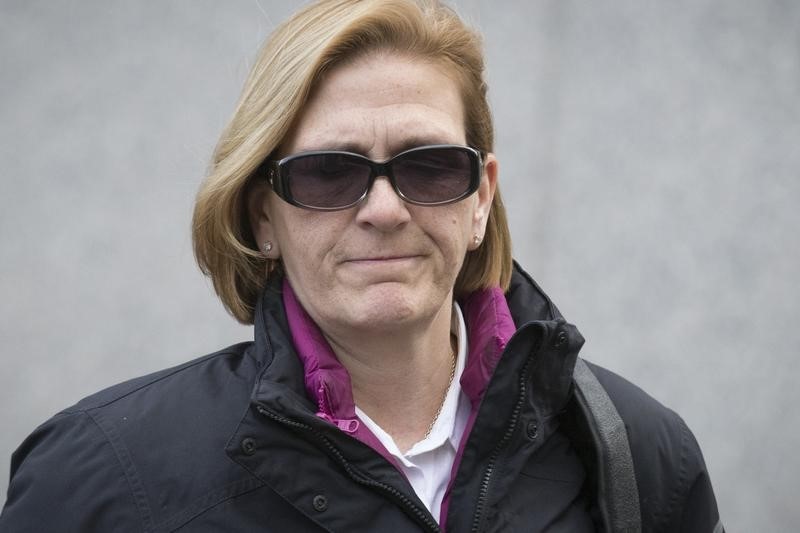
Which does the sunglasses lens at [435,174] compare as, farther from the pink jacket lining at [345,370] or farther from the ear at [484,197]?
the pink jacket lining at [345,370]

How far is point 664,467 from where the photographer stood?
1.82 m

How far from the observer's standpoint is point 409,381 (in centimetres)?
180

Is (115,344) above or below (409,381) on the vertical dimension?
below

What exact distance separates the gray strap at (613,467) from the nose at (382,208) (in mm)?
520

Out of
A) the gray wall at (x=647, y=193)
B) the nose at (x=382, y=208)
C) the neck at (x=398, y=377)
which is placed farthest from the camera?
the gray wall at (x=647, y=193)

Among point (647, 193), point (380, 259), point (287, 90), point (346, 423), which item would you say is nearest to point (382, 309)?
point (380, 259)

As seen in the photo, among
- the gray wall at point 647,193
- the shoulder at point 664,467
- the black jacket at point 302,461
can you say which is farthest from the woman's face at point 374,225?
the gray wall at point 647,193

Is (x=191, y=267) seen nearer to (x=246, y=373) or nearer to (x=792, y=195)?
(x=246, y=373)

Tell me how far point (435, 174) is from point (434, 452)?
54 cm

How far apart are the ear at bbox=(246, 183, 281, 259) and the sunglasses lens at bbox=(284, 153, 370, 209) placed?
0.57 ft

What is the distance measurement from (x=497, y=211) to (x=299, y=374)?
0.70 metres

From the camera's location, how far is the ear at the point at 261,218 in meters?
1.78

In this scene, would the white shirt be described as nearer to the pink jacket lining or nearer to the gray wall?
the pink jacket lining

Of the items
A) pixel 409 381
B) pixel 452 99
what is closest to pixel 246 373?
pixel 409 381
